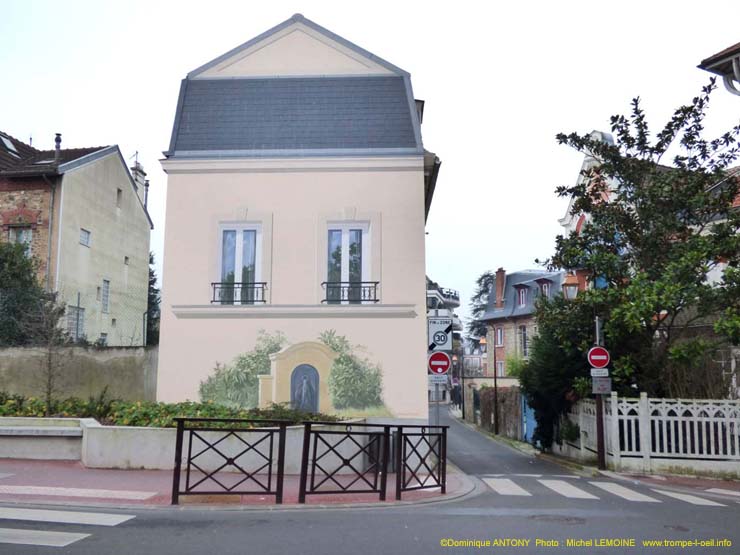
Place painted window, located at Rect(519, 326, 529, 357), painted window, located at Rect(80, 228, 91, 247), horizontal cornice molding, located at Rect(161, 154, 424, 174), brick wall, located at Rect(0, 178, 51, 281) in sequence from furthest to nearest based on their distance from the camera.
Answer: painted window, located at Rect(519, 326, 529, 357)
painted window, located at Rect(80, 228, 91, 247)
brick wall, located at Rect(0, 178, 51, 281)
horizontal cornice molding, located at Rect(161, 154, 424, 174)

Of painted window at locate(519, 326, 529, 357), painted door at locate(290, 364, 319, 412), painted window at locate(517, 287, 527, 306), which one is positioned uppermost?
painted window at locate(517, 287, 527, 306)

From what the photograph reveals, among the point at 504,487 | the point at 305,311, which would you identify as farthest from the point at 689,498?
the point at 305,311

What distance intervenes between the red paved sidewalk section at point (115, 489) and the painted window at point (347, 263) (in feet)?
14.4

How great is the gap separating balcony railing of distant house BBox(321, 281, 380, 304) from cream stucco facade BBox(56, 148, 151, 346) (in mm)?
10481

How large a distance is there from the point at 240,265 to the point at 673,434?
32.8 ft

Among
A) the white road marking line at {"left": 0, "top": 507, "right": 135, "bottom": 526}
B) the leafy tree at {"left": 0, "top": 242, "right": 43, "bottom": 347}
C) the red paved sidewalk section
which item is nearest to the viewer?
the white road marking line at {"left": 0, "top": 507, "right": 135, "bottom": 526}

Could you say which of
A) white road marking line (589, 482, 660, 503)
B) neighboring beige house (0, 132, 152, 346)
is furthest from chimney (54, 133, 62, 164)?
white road marking line (589, 482, 660, 503)

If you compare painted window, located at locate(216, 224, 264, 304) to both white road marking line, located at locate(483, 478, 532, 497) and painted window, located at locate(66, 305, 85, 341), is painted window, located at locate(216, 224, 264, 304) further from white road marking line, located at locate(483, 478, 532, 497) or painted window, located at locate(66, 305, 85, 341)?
painted window, located at locate(66, 305, 85, 341)

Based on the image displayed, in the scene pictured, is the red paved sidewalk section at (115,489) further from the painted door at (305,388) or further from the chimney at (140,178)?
the chimney at (140,178)

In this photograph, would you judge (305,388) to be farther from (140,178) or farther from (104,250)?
(140,178)

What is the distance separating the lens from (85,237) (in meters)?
27.2

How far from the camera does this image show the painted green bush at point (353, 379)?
1545cm

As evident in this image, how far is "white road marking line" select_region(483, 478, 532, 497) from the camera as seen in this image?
38.4ft

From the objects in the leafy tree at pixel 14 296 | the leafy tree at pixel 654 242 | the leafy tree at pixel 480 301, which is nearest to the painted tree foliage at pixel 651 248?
the leafy tree at pixel 654 242
